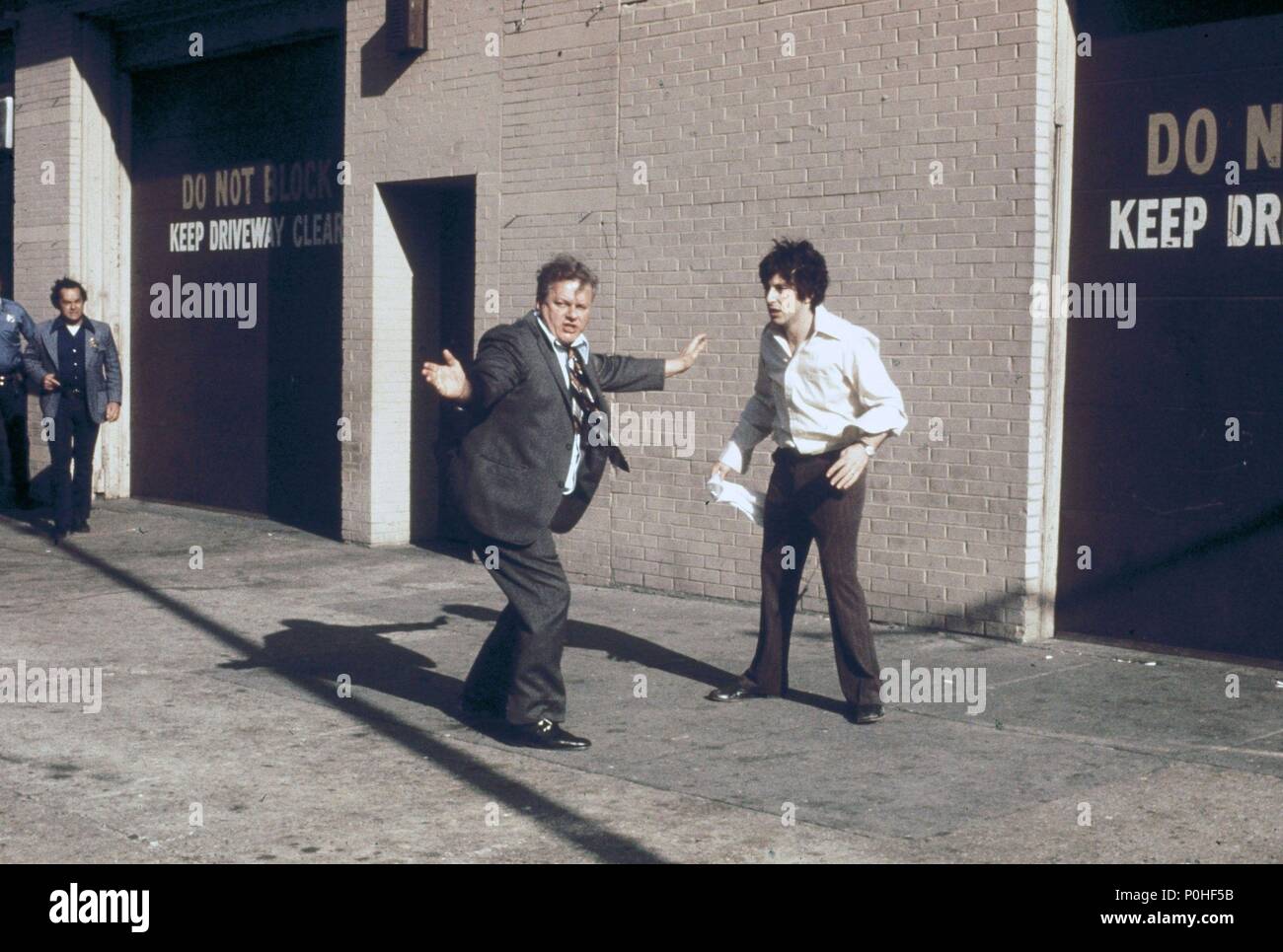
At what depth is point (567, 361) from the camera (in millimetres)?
6957

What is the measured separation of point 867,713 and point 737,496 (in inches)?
43.3

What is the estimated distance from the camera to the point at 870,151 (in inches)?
383

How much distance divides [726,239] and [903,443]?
1841 millimetres

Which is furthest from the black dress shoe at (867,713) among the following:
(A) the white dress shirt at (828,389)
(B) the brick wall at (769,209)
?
(B) the brick wall at (769,209)

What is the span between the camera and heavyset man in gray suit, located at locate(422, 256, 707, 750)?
6.74m

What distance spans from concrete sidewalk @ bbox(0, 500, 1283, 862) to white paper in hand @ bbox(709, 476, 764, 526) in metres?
0.89

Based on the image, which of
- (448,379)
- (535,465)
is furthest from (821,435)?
(448,379)

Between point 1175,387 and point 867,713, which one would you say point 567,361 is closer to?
point 867,713

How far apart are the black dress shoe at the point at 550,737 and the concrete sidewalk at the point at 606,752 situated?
76mm

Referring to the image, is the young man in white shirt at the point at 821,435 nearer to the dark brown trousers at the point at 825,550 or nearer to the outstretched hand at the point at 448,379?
the dark brown trousers at the point at 825,550

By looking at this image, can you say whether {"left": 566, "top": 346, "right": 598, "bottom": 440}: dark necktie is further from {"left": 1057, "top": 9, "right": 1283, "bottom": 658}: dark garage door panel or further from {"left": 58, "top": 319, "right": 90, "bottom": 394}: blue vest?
{"left": 58, "top": 319, "right": 90, "bottom": 394}: blue vest

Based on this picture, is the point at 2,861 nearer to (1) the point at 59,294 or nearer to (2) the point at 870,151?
(2) the point at 870,151

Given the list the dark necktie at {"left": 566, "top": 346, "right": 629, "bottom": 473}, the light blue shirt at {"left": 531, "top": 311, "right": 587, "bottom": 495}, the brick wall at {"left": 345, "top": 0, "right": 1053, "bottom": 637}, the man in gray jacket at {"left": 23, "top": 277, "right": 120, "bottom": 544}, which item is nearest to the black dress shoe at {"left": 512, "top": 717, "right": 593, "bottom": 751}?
the light blue shirt at {"left": 531, "top": 311, "right": 587, "bottom": 495}

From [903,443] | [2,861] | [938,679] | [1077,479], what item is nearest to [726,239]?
[903,443]
